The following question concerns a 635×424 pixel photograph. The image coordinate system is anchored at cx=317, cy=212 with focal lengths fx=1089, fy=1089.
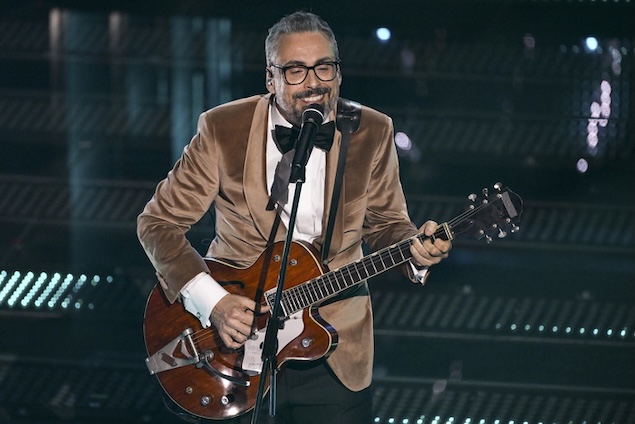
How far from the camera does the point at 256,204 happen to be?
2.93 metres

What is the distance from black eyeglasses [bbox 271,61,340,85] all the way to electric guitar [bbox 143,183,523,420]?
0.43m

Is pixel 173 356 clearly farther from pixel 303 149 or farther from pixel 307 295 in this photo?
pixel 303 149

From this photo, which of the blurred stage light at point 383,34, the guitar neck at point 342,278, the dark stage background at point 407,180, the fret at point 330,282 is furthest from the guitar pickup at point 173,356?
the blurred stage light at point 383,34

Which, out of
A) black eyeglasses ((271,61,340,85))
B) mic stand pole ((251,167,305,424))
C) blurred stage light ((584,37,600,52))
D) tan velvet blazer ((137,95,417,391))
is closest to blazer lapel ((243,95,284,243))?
tan velvet blazer ((137,95,417,391))

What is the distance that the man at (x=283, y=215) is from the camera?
2.91 metres

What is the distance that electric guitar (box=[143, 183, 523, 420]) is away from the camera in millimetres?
2650

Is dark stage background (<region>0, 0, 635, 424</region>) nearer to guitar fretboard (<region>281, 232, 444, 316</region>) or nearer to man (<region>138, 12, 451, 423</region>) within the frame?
man (<region>138, 12, 451, 423</region>)

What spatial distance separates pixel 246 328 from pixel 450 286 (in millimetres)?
2482

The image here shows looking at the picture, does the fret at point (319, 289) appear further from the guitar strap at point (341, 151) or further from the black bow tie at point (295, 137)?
the black bow tie at point (295, 137)

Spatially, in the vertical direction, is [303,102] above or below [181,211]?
above

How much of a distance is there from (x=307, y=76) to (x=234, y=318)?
647mm

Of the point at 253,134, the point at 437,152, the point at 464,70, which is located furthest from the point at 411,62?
the point at 253,134

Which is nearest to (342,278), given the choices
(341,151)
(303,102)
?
(341,151)

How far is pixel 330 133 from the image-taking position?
2.90 m
